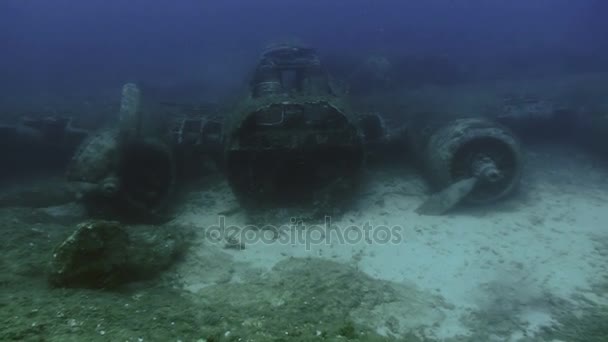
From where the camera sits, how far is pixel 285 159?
291 inches

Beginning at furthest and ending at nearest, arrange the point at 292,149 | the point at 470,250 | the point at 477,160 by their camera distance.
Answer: the point at 477,160, the point at 292,149, the point at 470,250

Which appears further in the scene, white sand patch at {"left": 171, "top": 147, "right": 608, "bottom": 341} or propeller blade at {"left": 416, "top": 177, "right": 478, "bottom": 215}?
propeller blade at {"left": 416, "top": 177, "right": 478, "bottom": 215}

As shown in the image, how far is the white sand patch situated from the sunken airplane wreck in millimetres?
575

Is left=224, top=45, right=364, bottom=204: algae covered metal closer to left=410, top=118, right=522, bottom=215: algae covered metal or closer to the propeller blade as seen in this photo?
the propeller blade

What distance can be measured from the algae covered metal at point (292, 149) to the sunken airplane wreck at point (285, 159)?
0.07 feet

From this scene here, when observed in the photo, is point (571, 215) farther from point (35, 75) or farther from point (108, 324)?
point (35, 75)

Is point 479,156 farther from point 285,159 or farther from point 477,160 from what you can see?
point 285,159

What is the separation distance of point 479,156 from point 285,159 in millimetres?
4356

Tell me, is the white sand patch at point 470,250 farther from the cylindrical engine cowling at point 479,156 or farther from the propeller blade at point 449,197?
the cylindrical engine cowling at point 479,156

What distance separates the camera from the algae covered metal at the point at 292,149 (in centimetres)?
730

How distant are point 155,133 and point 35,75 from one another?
69.8ft

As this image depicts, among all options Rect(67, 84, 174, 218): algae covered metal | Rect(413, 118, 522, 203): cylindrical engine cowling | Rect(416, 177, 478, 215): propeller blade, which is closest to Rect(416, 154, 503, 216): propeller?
Rect(416, 177, 478, 215): propeller blade

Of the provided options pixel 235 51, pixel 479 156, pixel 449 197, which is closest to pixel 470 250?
pixel 449 197

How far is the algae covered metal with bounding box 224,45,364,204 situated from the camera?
7301mm
